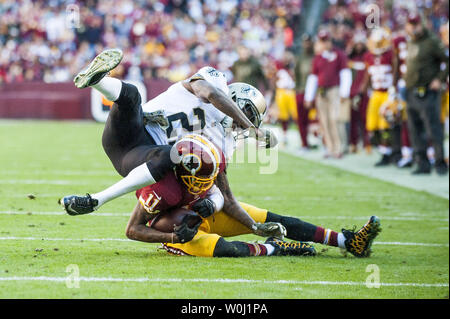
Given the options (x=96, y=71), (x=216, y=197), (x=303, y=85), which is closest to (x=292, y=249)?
(x=216, y=197)

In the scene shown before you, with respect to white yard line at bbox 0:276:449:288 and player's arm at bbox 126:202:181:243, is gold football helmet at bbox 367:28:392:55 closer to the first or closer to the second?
player's arm at bbox 126:202:181:243

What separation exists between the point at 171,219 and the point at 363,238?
1.17m

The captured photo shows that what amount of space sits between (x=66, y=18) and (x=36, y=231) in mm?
19465

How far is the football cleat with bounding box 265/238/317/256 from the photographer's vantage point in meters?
5.09

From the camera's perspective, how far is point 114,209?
705 centimetres

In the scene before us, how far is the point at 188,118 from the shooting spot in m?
5.29

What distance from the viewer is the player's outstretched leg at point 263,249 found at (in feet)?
16.0

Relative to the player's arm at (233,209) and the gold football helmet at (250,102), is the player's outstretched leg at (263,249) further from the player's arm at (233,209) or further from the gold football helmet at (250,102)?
the gold football helmet at (250,102)

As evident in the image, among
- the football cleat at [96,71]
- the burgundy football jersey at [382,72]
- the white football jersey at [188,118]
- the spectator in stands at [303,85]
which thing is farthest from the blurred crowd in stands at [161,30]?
the football cleat at [96,71]

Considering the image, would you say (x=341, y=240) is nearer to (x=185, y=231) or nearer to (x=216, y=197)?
(x=216, y=197)

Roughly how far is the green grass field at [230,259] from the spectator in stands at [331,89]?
2858 mm

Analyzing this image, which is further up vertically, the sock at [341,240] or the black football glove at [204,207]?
the black football glove at [204,207]
